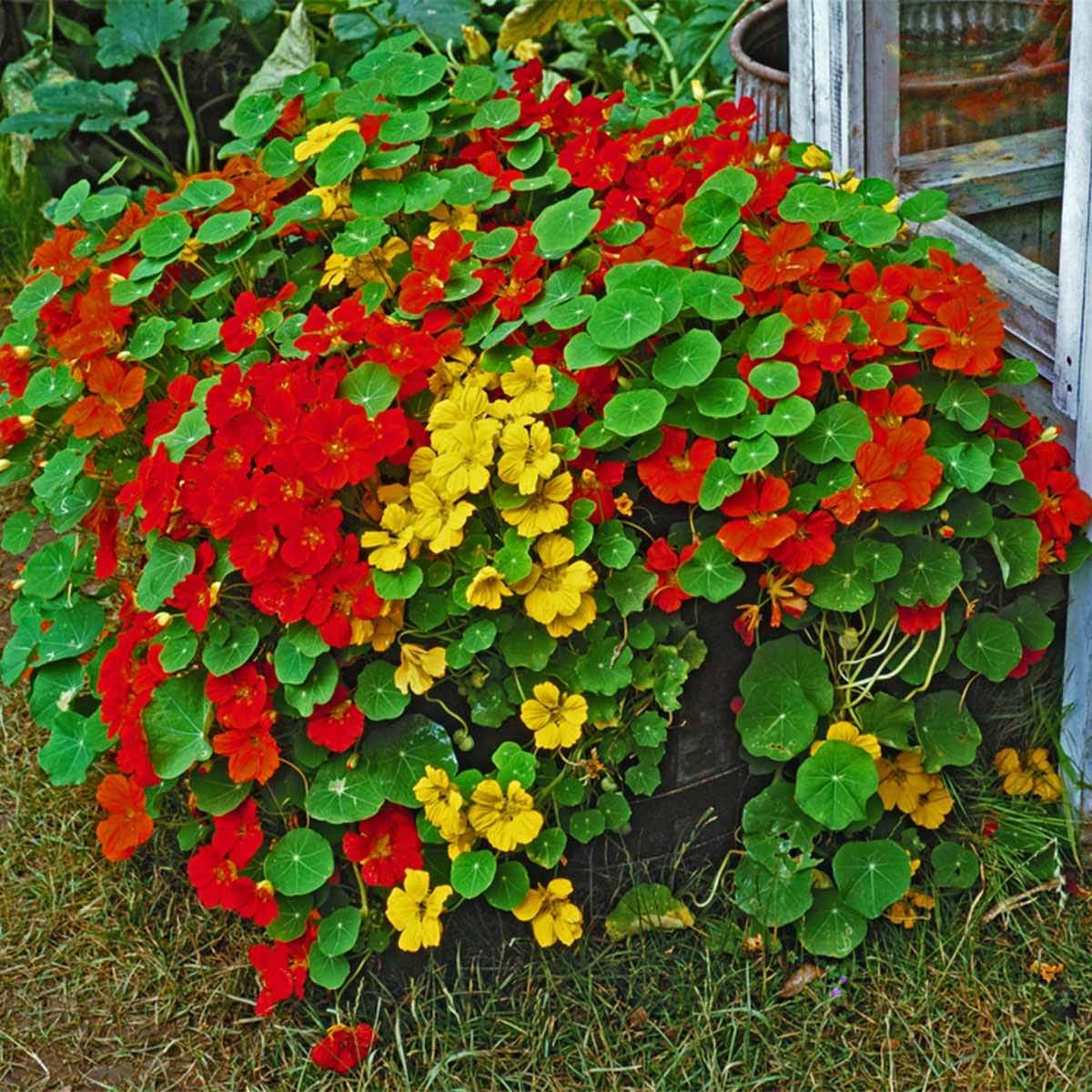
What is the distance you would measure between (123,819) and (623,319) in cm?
98

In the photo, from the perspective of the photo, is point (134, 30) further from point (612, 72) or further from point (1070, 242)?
point (1070, 242)

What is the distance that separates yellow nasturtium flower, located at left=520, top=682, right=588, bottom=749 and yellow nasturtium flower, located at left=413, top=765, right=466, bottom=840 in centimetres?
13

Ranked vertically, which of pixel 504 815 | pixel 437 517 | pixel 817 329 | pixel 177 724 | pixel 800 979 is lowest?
pixel 800 979

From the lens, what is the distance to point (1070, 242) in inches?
82.4

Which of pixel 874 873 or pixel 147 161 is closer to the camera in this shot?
pixel 874 873

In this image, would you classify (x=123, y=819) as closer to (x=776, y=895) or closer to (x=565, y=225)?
(x=776, y=895)

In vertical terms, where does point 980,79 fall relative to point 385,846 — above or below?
above

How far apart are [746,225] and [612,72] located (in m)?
1.86

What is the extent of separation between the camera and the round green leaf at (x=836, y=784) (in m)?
1.97

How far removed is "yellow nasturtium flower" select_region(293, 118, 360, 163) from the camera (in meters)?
2.30

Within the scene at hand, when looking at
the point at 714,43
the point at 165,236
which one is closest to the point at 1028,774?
the point at 165,236

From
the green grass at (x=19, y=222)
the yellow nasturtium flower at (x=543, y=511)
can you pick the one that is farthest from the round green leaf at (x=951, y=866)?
the green grass at (x=19, y=222)

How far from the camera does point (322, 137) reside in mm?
2328

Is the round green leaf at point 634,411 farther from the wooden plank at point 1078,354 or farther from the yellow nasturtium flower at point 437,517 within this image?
the wooden plank at point 1078,354
